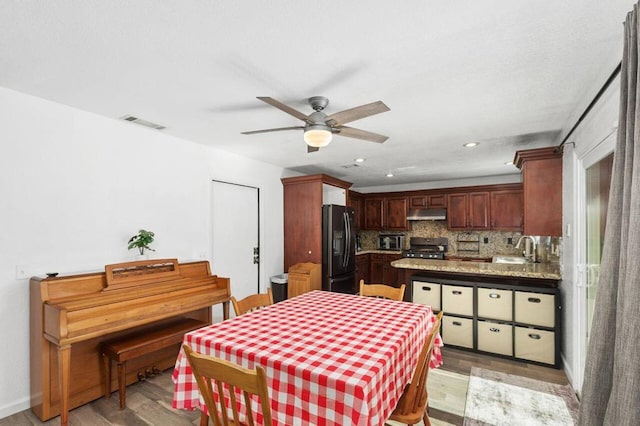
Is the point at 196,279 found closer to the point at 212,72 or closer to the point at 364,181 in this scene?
the point at 212,72

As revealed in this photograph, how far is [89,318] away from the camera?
2250 mm

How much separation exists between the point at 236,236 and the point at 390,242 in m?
3.77

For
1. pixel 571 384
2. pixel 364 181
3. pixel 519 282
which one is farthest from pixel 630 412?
pixel 364 181

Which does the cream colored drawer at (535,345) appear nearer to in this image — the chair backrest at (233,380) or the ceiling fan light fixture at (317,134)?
the ceiling fan light fixture at (317,134)

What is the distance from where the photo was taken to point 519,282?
3340 millimetres

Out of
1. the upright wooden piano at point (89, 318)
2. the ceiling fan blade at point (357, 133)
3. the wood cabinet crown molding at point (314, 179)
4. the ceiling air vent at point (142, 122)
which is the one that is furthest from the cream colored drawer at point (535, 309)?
the ceiling air vent at point (142, 122)

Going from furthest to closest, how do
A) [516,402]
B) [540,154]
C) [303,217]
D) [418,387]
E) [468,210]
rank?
[468,210] → [303,217] → [540,154] → [516,402] → [418,387]

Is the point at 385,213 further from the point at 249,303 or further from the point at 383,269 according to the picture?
the point at 249,303

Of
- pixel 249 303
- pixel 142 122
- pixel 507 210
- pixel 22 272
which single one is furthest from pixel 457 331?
pixel 22 272

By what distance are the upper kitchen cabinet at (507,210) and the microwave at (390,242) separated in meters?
1.80

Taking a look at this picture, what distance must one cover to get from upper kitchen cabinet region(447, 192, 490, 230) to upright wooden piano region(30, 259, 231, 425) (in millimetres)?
4826

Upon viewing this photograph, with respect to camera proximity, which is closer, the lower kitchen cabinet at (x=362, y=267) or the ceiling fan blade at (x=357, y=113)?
the ceiling fan blade at (x=357, y=113)

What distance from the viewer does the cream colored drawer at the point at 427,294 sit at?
3.62m

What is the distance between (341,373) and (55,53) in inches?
90.3
